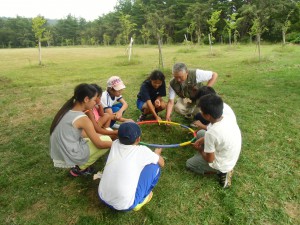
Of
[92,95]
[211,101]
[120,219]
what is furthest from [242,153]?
[92,95]

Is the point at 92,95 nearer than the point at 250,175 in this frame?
Yes

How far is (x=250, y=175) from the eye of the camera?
3197 millimetres

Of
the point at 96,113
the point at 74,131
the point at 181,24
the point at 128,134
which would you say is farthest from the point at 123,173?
the point at 181,24

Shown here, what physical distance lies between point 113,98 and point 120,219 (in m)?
2.21

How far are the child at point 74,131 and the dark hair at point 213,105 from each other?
120 centimetres

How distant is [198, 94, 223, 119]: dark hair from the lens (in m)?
2.61

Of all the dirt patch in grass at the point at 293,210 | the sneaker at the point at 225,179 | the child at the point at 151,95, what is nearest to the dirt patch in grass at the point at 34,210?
the sneaker at the point at 225,179

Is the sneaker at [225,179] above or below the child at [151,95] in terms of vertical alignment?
below

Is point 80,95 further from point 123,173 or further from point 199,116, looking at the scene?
point 199,116

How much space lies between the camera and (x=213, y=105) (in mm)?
2611

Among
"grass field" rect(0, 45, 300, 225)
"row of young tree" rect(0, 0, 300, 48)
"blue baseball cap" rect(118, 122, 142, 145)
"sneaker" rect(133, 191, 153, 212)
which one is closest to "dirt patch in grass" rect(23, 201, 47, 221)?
"grass field" rect(0, 45, 300, 225)

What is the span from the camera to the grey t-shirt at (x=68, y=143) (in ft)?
9.11

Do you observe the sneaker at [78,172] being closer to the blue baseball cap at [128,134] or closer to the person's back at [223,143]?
the blue baseball cap at [128,134]

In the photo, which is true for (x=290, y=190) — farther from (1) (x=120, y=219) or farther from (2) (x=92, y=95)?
(2) (x=92, y=95)
